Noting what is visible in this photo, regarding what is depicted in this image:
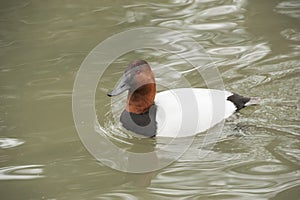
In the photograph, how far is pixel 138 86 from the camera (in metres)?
4.68

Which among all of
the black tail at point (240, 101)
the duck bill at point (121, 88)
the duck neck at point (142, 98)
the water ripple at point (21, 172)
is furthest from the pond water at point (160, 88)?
the duck bill at point (121, 88)

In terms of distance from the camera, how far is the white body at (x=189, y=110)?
4.48 meters

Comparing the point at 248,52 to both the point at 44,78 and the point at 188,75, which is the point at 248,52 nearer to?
the point at 188,75

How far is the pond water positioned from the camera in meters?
3.97

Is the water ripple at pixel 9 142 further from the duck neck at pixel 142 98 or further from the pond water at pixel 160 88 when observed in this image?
the duck neck at pixel 142 98

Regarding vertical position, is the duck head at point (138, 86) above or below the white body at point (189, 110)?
above

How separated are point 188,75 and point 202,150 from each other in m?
1.29

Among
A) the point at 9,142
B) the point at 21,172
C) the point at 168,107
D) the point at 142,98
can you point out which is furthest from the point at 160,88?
the point at 21,172

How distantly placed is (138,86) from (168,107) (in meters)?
0.31

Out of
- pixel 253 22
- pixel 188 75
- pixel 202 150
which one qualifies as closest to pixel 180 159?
pixel 202 150

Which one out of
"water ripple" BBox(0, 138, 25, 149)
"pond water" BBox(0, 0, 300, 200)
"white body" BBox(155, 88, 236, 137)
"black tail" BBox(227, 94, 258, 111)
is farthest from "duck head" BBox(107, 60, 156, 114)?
"water ripple" BBox(0, 138, 25, 149)

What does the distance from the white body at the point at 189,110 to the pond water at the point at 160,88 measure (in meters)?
0.14

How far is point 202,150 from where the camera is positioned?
14.3 feet

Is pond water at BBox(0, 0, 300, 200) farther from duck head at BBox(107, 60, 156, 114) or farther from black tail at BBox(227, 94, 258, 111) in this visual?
duck head at BBox(107, 60, 156, 114)
